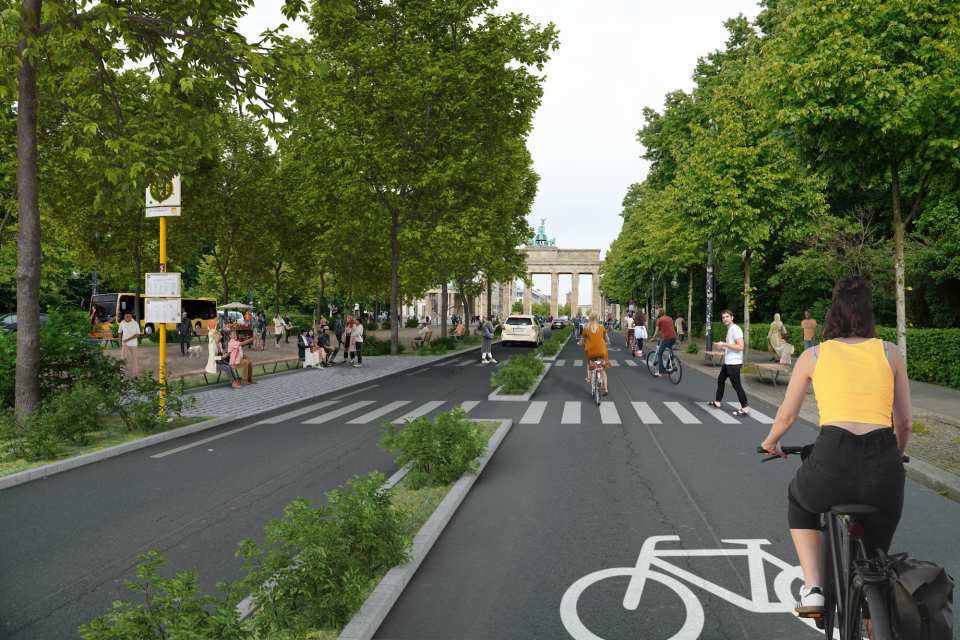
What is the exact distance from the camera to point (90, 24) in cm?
955

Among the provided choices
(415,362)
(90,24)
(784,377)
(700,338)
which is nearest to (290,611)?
(90,24)

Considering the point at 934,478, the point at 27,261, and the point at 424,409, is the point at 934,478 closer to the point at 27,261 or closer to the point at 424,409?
the point at 424,409

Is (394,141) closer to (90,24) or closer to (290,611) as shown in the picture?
(90,24)

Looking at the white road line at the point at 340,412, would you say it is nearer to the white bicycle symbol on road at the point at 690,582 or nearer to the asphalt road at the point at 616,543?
the asphalt road at the point at 616,543

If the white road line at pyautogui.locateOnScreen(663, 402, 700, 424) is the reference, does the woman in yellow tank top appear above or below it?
above

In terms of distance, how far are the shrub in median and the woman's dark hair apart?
14.1 feet

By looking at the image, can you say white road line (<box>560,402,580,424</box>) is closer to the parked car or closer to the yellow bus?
the parked car

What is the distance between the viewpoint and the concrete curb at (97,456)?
6.76 metres

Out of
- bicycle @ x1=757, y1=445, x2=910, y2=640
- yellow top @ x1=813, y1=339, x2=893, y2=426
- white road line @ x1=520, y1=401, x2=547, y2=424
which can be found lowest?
white road line @ x1=520, y1=401, x2=547, y2=424

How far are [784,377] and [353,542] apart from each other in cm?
1690

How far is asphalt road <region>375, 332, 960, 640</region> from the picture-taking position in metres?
3.62

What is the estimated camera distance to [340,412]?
475 inches

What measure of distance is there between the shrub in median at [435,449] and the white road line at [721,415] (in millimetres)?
5675

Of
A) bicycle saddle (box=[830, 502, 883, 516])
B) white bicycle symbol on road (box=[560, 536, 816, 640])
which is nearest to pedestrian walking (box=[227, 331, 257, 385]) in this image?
white bicycle symbol on road (box=[560, 536, 816, 640])
